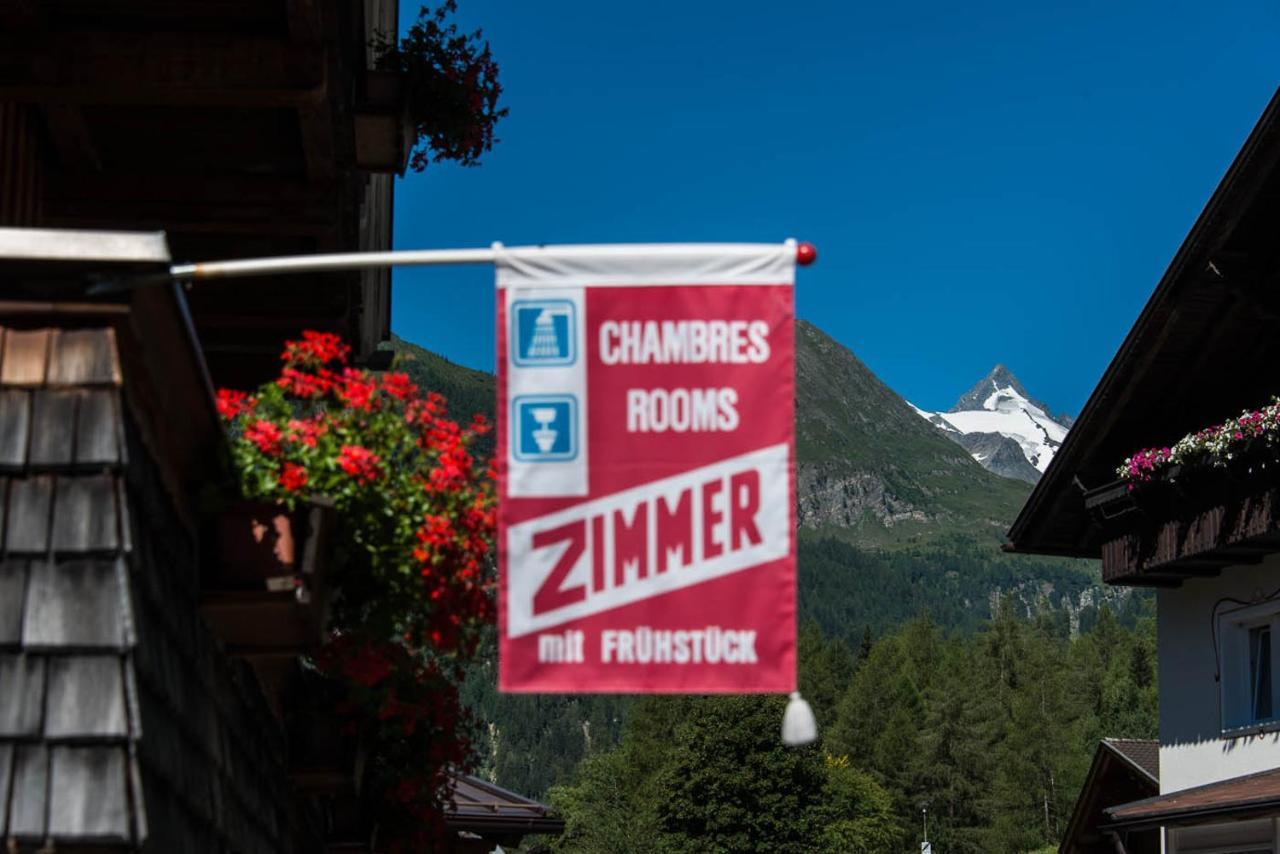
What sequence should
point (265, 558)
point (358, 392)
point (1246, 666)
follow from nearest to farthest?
point (265, 558) < point (358, 392) < point (1246, 666)

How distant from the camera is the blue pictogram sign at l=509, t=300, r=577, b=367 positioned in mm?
6191

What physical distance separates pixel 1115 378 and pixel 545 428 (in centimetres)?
1588

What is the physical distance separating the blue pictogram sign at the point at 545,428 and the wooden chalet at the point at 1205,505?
42.8ft

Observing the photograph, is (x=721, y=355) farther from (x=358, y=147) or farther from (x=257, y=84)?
(x=358, y=147)

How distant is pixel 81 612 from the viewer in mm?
5297

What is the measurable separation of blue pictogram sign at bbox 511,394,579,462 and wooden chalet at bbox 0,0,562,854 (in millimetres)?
1031

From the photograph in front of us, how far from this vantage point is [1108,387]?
831 inches

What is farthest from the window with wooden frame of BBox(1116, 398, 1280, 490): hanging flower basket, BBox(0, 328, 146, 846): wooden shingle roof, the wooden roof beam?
BBox(0, 328, 146, 846): wooden shingle roof

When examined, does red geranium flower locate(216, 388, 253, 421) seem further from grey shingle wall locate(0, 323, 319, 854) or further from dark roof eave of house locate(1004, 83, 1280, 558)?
dark roof eave of house locate(1004, 83, 1280, 558)

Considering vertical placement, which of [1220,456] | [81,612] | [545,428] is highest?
[1220,456]

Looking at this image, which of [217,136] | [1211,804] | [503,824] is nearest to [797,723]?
[217,136]

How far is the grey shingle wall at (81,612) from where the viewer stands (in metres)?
5.11

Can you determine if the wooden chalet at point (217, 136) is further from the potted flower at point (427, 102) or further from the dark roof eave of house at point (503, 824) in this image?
the dark roof eave of house at point (503, 824)

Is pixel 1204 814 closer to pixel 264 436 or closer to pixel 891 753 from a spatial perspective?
pixel 264 436
